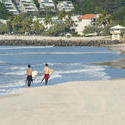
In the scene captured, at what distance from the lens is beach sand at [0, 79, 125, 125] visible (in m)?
15.6

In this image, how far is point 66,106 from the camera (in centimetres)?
1862

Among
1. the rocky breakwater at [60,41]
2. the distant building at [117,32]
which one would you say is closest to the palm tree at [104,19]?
the rocky breakwater at [60,41]

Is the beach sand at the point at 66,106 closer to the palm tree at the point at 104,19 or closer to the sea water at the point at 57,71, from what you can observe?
the sea water at the point at 57,71

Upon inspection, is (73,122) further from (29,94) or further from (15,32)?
(15,32)

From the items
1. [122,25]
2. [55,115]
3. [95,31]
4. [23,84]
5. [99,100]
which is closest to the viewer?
[55,115]

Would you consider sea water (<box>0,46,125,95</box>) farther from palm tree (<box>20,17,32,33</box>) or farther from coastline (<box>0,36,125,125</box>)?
palm tree (<box>20,17,32,33</box>)

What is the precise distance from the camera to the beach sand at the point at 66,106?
15.6m

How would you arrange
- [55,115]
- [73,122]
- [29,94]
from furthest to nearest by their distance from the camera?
[29,94], [55,115], [73,122]

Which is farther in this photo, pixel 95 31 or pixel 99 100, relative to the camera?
pixel 95 31

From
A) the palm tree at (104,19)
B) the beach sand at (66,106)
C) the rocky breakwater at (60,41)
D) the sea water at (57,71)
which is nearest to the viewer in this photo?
the beach sand at (66,106)

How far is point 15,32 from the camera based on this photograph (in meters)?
186

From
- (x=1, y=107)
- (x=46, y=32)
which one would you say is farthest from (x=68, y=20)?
(x=1, y=107)

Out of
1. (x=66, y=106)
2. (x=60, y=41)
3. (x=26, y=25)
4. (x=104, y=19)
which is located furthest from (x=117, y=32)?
(x=66, y=106)

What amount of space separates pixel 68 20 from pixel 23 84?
135055mm
